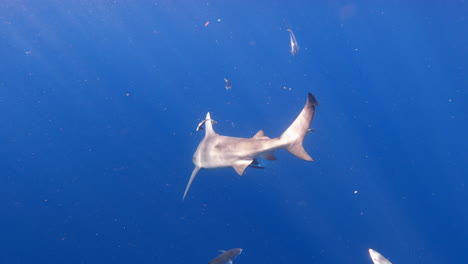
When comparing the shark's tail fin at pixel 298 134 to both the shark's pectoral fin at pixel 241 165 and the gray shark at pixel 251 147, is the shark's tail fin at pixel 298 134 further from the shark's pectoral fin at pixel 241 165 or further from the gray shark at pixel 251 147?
the shark's pectoral fin at pixel 241 165

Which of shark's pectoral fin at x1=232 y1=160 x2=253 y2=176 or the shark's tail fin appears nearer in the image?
the shark's tail fin

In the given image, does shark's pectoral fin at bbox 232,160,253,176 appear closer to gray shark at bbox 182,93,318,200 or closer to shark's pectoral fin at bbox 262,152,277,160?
gray shark at bbox 182,93,318,200

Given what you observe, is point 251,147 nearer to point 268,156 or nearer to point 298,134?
point 268,156

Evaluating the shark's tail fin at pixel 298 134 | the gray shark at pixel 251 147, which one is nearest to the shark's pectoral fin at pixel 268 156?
the gray shark at pixel 251 147

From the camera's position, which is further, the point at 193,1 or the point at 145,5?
the point at 145,5

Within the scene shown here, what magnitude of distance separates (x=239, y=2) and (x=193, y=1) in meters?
2.51

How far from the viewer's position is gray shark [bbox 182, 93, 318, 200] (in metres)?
4.27

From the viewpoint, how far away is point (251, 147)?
4.52m

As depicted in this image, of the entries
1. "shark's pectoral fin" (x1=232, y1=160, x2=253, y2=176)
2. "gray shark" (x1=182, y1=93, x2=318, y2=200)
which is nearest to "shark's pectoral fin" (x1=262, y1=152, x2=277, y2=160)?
"gray shark" (x1=182, y1=93, x2=318, y2=200)

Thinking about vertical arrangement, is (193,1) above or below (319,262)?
above

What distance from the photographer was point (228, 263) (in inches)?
185

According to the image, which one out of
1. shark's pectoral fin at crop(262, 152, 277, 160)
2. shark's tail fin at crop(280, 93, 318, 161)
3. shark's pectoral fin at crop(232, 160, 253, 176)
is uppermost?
shark's pectoral fin at crop(232, 160, 253, 176)

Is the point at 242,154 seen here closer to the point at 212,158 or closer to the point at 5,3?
the point at 212,158

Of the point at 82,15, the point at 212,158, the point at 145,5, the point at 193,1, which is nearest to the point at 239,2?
the point at 193,1
